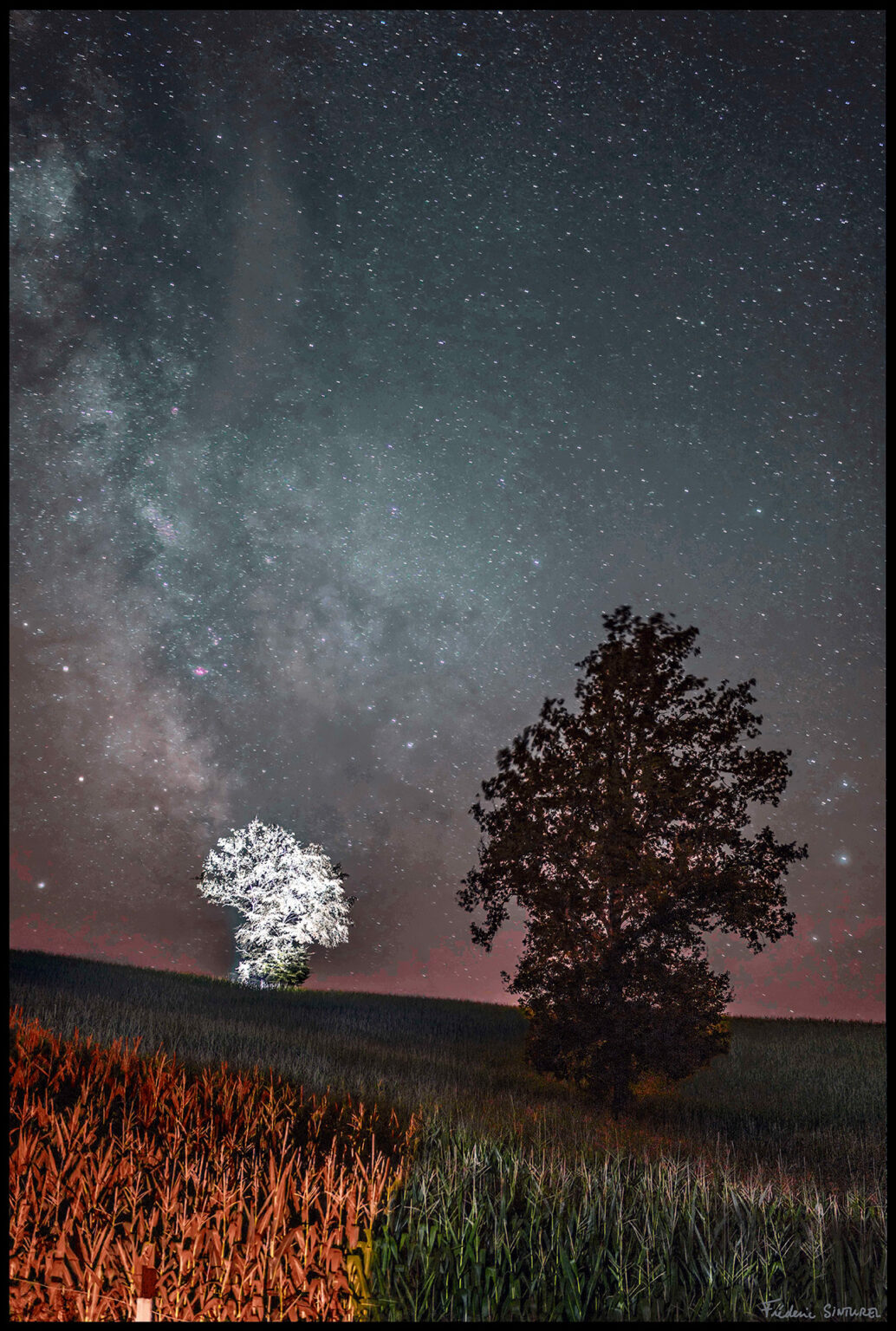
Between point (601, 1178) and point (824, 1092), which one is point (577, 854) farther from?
point (824, 1092)

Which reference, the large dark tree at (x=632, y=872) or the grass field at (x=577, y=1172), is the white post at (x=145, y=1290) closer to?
the grass field at (x=577, y=1172)

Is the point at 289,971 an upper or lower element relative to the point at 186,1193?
lower

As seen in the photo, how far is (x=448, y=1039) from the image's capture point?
77.3 ft

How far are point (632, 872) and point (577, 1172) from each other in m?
6.66

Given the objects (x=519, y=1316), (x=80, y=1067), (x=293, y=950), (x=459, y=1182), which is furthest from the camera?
(x=293, y=950)

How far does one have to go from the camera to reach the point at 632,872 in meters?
13.7

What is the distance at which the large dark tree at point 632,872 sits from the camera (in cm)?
1358

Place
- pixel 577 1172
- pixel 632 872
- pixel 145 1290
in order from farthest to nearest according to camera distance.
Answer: pixel 632 872 < pixel 577 1172 < pixel 145 1290

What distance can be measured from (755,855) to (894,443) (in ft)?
37.2

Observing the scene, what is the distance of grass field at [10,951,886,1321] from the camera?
501cm

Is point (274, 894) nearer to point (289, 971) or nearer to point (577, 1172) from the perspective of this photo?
point (289, 971)

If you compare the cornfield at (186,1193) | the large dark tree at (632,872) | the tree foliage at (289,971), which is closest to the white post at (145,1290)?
the cornfield at (186,1193)

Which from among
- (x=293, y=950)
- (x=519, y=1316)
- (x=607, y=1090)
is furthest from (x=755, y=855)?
(x=293, y=950)

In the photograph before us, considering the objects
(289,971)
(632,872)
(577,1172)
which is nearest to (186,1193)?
(577,1172)
